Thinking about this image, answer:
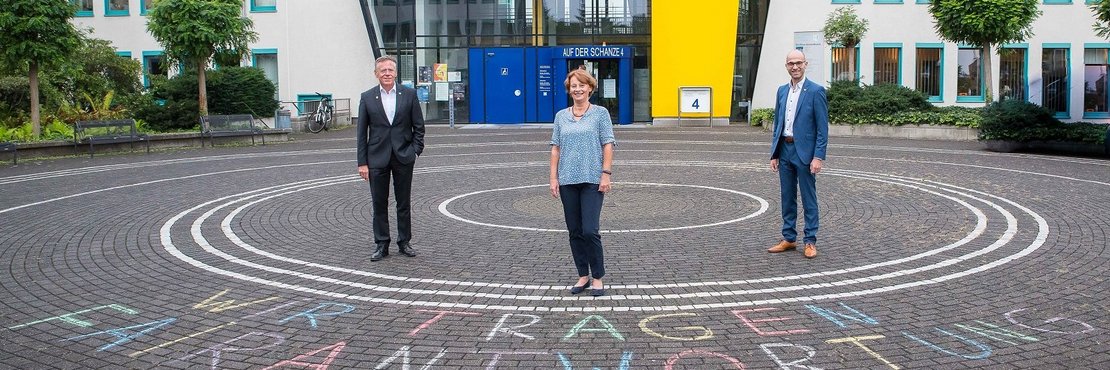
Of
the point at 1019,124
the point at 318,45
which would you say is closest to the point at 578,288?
the point at 1019,124

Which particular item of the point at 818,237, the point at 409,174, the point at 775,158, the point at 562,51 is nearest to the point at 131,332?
the point at 409,174

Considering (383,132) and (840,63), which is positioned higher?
(840,63)

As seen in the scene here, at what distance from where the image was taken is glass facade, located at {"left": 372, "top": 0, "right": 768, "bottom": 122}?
121ft

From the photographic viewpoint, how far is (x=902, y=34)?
36.8 meters

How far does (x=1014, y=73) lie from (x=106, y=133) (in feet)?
97.3

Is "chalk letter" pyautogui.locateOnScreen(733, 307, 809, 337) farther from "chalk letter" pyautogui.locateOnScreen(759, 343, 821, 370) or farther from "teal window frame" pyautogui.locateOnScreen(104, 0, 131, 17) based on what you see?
"teal window frame" pyautogui.locateOnScreen(104, 0, 131, 17)

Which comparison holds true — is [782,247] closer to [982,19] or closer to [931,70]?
[982,19]

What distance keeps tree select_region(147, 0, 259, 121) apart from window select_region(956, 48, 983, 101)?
24261 mm

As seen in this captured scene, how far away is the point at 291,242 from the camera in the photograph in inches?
415

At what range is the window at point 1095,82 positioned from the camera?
3712 cm

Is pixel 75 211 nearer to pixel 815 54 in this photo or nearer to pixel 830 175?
pixel 830 175

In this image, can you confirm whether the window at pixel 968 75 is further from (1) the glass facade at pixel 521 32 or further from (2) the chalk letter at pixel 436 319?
(2) the chalk letter at pixel 436 319

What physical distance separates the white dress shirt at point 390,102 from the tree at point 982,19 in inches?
851

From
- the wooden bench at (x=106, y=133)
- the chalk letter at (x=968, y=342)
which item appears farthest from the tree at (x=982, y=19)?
the chalk letter at (x=968, y=342)
